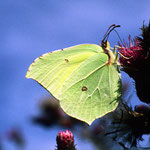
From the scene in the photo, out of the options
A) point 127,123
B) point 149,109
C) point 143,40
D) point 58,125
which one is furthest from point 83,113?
point 58,125

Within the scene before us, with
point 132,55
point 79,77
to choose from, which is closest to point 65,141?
point 79,77

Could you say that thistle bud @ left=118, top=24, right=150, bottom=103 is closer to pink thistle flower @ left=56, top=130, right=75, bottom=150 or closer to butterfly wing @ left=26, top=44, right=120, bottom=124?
butterfly wing @ left=26, top=44, right=120, bottom=124

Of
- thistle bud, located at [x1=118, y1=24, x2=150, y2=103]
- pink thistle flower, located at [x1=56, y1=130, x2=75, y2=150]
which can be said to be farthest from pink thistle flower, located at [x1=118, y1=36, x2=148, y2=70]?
pink thistle flower, located at [x1=56, y1=130, x2=75, y2=150]

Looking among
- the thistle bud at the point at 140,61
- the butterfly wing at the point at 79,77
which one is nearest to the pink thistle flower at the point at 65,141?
the butterfly wing at the point at 79,77

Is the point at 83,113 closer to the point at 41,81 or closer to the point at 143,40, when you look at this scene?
the point at 41,81

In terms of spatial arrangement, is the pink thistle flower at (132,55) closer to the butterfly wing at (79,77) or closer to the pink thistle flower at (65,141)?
the butterfly wing at (79,77)

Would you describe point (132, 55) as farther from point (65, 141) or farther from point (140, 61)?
point (65, 141)
